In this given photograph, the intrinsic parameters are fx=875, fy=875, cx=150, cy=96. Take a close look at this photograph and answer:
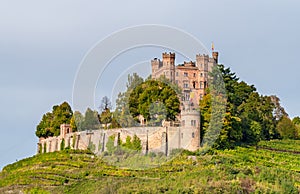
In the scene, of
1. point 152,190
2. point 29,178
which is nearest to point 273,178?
point 152,190

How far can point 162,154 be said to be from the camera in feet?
159

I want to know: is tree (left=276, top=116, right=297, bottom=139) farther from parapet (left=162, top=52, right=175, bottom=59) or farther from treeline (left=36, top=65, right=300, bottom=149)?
parapet (left=162, top=52, right=175, bottom=59)

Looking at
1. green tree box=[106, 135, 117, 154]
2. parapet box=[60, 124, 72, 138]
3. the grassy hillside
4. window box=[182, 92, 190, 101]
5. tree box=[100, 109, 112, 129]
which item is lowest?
the grassy hillside

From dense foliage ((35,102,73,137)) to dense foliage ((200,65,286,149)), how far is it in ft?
39.3

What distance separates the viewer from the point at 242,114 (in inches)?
2184

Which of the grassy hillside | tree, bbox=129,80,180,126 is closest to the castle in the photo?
tree, bbox=129,80,180,126

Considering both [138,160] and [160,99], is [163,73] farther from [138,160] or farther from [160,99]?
[138,160]

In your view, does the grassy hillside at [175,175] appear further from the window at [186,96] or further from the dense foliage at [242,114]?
the window at [186,96]

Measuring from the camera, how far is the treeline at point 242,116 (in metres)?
49.3

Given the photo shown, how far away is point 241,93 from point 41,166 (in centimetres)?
1522

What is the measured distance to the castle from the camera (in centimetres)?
4850

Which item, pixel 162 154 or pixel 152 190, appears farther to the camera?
pixel 162 154

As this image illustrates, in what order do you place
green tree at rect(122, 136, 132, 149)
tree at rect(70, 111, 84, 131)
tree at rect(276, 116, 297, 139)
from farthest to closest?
tree at rect(276, 116, 297, 139) < tree at rect(70, 111, 84, 131) < green tree at rect(122, 136, 132, 149)

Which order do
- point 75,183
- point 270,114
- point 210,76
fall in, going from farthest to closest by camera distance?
1. point 270,114
2. point 210,76
3. point 75,183
